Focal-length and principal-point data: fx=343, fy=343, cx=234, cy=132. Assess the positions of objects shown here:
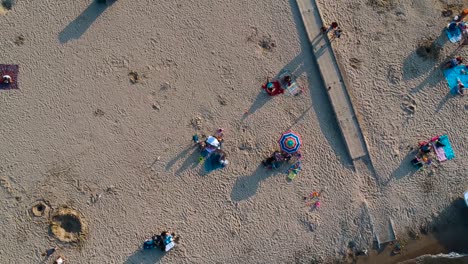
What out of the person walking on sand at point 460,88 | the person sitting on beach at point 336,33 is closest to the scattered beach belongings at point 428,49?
the person walking on sand at point 460,88

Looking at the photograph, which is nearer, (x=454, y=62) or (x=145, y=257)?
(x=145, y=257)

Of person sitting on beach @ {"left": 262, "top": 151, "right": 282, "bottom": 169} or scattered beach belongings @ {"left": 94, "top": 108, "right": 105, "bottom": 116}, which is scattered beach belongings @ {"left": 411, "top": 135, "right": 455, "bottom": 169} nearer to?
person sitting on beach @ {"left": 262, "top": 151, "right": 282, "bottom": 169}

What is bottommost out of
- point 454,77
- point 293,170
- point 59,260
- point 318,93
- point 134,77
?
point 59,260

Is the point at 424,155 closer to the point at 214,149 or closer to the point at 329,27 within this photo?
the point at 329,27

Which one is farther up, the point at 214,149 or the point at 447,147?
the point at 447,147

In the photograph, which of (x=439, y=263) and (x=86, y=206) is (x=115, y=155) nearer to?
(x=86, y=206)

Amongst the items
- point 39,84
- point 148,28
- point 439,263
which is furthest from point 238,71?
point 439,263

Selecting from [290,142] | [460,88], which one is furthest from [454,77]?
[290,142]

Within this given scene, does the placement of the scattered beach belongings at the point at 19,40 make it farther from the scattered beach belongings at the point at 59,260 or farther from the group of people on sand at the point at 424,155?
the group of people on sand at the point at 424,155
